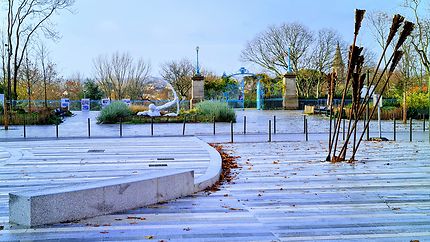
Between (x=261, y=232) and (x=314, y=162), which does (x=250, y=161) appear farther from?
(x=261, y=232)

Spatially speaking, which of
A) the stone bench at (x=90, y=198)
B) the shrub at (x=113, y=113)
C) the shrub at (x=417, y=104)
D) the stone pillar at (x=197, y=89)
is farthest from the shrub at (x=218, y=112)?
the stone bench at (x=90, y=198)

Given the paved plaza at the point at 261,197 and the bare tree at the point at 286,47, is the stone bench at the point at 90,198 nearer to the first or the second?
the paved plaza at the point at 261,197

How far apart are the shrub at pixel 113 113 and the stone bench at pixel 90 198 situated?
21.9m

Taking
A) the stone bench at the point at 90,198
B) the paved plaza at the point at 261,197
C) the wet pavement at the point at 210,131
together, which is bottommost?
the paved plaza at the point at 261,197

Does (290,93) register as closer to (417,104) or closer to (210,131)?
(417,104)

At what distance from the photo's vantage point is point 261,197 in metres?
7.16

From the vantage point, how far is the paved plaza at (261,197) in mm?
5113

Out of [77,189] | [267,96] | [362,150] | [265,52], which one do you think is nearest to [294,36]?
[265,52]

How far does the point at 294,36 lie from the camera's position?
50.8 metres

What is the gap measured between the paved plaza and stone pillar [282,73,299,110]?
32.7 metres

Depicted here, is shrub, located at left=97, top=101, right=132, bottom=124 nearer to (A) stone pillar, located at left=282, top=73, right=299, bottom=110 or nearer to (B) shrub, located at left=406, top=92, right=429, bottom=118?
(B) shrub, located at left=406, top=92, right=429, bottom=118

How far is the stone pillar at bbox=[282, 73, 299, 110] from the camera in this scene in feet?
152

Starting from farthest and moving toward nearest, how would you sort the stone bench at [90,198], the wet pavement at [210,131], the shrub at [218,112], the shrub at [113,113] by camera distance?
the shrub at [218,112], the shrub at [113,113], the wet pavement at [210,131], the stone bench at [90,198]

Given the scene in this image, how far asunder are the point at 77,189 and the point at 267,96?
165ft
